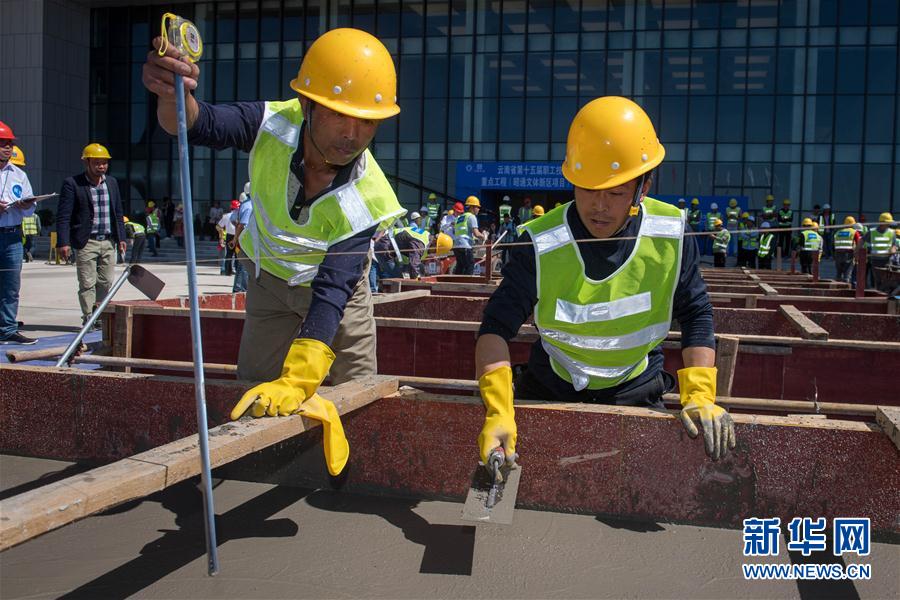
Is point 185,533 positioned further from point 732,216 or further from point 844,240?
point 732,216

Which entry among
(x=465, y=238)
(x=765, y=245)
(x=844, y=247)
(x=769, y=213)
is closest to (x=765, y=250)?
(x=765, y=245)

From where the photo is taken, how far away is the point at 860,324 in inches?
231

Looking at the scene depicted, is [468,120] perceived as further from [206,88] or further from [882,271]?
[882,271]

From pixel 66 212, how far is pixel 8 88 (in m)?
35.1

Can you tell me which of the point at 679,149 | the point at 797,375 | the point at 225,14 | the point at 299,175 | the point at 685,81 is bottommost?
the point at 797,375

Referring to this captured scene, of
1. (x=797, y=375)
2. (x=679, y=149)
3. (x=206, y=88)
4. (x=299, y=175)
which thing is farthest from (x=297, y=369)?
(x=206, y=88)

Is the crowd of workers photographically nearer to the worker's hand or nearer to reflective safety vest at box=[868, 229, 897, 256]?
the worker's hand

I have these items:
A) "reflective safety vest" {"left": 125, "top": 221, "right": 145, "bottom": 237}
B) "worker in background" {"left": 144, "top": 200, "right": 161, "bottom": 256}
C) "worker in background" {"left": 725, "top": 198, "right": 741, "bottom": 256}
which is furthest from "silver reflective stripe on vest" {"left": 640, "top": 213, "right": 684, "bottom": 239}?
"worker in background" {"left": 144, "top": 200, "right": 161, "bottom": 256}

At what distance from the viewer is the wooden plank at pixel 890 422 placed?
8.58 ft

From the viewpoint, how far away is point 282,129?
10.6 feet

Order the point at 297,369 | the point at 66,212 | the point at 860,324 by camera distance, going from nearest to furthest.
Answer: the point at 297,369 → the point at 860,324 → the point at 66,212

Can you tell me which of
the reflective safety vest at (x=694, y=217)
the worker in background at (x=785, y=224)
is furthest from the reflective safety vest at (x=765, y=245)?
the reflective safety vest at (x=694, y=217)

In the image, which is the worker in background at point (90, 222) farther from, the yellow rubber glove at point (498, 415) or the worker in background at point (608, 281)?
the yellow rubber glove at point (498, 415)

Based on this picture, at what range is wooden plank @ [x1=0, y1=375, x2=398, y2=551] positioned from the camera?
5.96 feet
